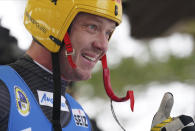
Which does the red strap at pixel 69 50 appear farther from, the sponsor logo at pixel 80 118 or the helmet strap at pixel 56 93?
the sponsor logo at pixel 80 118

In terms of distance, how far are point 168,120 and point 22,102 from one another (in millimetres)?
701

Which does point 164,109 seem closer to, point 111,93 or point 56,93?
point 111,93

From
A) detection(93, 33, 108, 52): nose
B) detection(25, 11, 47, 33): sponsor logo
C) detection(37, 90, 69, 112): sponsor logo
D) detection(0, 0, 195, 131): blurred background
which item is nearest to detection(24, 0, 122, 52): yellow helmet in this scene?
detection(25, 11, 47, 33): sponsor logo

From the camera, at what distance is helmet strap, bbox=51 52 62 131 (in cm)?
Answer: 160

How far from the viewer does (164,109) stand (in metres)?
1.69

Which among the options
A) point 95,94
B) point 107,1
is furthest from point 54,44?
point 95,94

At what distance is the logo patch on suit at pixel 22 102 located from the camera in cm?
147

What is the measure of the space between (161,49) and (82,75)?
789 cm

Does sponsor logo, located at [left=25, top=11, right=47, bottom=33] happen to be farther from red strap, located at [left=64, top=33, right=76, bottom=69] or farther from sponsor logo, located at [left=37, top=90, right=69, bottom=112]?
sponsor logo, located at [left=37, top=90, right=69, bottom=112]

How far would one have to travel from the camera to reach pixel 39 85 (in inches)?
66.6

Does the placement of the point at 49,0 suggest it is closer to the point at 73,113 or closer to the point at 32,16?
the point at 32,16

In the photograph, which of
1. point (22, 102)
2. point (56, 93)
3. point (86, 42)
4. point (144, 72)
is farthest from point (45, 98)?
point (144, 72)

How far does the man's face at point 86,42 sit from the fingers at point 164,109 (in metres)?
0.39

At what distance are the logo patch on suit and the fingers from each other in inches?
24.6
